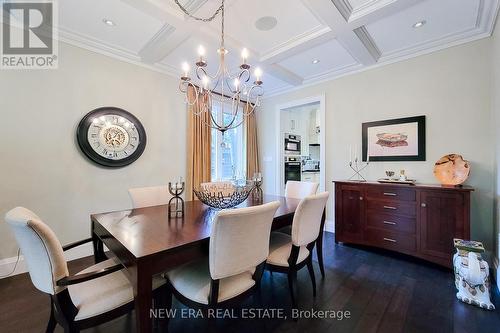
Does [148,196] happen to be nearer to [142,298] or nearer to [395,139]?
[142,298]

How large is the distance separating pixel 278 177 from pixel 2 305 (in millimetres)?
3998

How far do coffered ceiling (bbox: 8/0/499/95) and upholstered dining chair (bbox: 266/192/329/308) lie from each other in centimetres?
186

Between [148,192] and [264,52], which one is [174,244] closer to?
[148,192]

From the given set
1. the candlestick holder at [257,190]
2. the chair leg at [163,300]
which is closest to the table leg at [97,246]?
the chair leg at [163,300]

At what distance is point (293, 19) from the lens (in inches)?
91.3

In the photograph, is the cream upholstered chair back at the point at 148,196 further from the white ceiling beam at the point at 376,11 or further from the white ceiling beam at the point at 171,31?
the white ceiling beam at the point at 376,11

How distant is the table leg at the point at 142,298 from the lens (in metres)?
1.05

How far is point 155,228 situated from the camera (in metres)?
1.46

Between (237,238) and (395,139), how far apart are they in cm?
299

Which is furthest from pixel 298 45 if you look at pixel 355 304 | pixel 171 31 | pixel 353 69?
pixel 355 304

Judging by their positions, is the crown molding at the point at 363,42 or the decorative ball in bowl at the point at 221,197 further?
the crown molding at the point at 363,42

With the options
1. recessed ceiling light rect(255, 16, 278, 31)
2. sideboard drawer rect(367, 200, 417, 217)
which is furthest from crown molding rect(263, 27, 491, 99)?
sideboard drawer rect(367, 200, 417, 217)

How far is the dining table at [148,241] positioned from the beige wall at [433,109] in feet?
7.47

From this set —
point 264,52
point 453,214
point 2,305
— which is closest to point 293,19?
point 264,52
